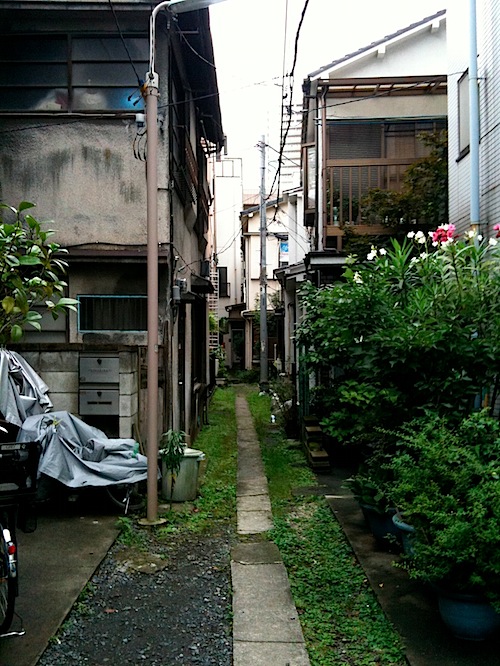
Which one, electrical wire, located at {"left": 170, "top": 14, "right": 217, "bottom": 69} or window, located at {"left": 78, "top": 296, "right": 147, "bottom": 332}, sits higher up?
electrical wire, located at {"left": 170, "top": 14, "right": 217, "bottom": 69}

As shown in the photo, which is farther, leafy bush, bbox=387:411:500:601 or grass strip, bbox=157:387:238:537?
grass strip, bbox=157:387:238:537

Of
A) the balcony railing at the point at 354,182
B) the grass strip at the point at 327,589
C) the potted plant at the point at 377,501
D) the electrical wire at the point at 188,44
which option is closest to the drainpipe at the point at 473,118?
the balcony railing at the point at 354,182

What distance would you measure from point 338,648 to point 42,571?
279cm

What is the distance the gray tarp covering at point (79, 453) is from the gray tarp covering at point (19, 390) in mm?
185

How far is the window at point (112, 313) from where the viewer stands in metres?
9.53

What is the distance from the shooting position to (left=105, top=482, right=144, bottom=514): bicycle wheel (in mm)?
7844

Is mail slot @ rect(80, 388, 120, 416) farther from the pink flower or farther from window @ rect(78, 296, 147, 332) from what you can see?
the pink flower

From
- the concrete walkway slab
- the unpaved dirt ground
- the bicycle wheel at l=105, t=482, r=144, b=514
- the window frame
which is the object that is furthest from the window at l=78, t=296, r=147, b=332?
the unpaved dirt ground

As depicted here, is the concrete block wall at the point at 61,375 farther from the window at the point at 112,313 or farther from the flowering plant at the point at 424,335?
the flowering plant at the point at 424,335

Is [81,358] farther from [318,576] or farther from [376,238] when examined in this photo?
[376,238]

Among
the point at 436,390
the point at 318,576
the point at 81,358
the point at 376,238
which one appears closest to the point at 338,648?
the point at 318,576

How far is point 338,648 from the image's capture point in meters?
4.60

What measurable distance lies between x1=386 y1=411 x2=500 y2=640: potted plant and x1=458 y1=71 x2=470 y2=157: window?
660cm

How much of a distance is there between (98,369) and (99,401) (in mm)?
412
